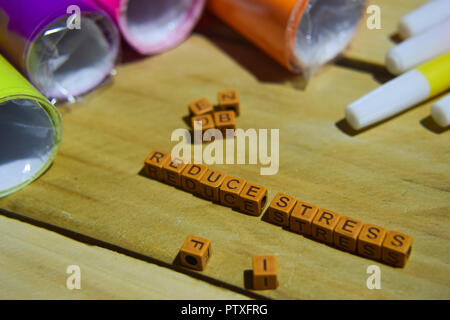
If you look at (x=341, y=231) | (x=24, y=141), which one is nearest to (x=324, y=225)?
(x=341, y=231)

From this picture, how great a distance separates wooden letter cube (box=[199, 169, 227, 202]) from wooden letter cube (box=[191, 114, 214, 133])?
0.11 m

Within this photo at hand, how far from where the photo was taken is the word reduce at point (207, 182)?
28.9 inches

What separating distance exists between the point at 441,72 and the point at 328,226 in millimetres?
380

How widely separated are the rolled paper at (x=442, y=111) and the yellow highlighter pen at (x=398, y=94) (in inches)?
1.4

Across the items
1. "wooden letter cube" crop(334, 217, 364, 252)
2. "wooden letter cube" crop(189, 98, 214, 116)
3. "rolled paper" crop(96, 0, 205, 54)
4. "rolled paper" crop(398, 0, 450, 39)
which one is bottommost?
"wooden letter cube" crop(334, 217, 364, 252)

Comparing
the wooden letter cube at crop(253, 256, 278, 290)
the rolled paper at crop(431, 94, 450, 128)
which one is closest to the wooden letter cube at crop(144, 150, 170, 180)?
the wooden letter cube at crop(253, 256, 278, 290)

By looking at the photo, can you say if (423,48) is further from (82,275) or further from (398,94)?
(82,275)

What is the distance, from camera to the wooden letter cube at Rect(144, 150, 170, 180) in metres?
0.79

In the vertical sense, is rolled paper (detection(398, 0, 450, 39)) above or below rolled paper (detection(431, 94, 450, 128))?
above

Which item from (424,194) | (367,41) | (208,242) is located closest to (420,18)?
(367,41)

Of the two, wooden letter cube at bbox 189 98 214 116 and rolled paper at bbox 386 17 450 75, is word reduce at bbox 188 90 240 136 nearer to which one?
wooden letter cube at bbox 189 98 214 116

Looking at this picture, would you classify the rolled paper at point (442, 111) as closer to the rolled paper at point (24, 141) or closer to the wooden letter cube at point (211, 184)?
the wooden letter cube at point (211, 184)

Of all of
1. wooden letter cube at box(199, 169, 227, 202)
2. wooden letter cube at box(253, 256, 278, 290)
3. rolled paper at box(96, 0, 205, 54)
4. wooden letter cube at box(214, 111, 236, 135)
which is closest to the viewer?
wooden letter cube at box(253, 256, 278, 290)
